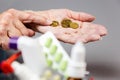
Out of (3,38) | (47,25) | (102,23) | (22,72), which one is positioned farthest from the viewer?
(102,23)

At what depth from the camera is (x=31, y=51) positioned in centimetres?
33

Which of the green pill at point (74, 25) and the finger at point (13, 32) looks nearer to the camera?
the finger at point (13, 32)

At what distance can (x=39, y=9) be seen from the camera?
731 millimetres

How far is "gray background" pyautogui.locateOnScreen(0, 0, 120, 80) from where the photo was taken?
665mm

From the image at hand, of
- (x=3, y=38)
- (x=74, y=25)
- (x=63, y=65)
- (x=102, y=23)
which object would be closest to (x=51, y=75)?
(x=63, y=65)

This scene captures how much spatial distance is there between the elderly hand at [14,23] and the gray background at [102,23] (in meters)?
0.14

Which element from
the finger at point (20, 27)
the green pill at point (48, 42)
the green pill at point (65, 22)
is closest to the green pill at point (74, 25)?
the green pill at point (65, 22)

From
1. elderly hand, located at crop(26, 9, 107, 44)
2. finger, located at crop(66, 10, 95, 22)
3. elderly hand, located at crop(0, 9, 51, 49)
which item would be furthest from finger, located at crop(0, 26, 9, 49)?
finger, located at crop(66, 10, 95, 22)

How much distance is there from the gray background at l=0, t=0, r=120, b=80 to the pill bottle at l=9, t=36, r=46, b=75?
1.12 feet

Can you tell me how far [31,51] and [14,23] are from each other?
26cm

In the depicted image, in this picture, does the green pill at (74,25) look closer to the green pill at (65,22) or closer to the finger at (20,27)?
the green pill at (65,22)

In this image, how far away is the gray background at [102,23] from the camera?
665 mm

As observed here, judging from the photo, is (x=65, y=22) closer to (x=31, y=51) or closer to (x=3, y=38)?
(x=3, y=38)

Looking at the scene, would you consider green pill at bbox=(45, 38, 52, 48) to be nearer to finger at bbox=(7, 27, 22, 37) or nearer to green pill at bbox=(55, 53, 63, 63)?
green pill at bbox=(55, 53, 63, 63)
